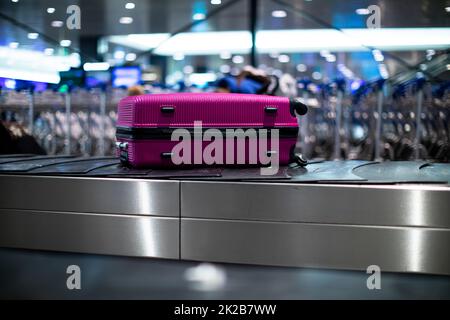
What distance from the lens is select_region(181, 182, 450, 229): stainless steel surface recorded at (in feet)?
4.69

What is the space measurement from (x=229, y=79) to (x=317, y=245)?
2348 mm

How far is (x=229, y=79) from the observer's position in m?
3.63

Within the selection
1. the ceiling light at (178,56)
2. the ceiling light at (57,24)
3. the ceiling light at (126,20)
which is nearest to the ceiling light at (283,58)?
the ceiling light at (178,56)

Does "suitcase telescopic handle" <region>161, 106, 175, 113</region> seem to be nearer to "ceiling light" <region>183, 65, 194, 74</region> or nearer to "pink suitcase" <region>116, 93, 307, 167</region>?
"pink suitcase" <region>116, 93, 307, 167</region>

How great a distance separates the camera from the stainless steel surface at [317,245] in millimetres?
1437

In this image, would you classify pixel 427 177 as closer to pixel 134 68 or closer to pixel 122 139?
pixel 122 139

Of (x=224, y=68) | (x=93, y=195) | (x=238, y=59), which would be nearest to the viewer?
(x=93, y=195)

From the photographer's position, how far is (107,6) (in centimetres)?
716

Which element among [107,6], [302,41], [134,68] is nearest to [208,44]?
[302,41]

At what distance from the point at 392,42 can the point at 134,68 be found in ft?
23.7

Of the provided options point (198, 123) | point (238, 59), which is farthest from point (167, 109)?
point (238, 59)

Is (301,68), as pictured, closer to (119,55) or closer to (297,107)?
(119,55)

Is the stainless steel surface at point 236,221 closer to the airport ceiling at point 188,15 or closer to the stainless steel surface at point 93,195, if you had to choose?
the stainless steel surface at point 93,195

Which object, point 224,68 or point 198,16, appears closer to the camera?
point 198,16
